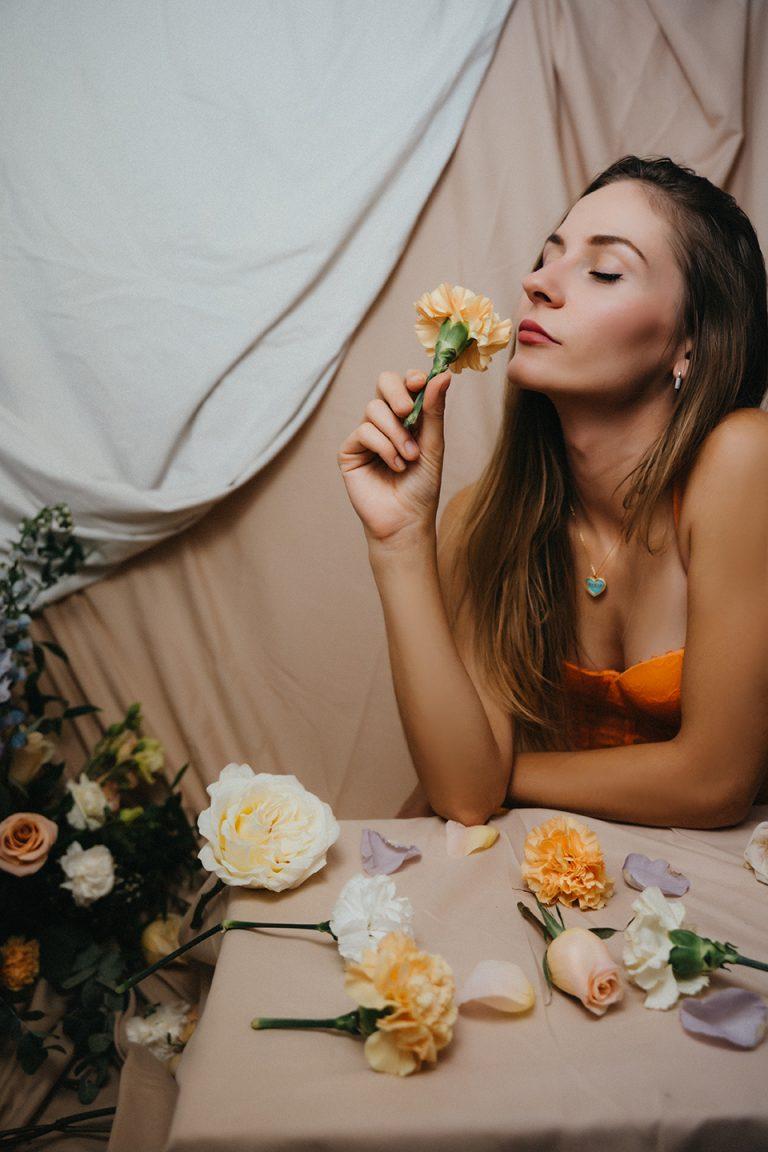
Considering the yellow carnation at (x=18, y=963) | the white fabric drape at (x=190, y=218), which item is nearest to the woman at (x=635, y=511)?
the white fabric drape at (x=190, y=218)

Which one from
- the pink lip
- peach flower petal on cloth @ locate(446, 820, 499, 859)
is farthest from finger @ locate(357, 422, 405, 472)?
peach flower petal on cloth @ locate(446, 820, 499, 859)

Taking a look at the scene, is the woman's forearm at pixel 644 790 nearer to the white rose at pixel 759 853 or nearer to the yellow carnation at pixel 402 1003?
the white rose at pixel 759 853

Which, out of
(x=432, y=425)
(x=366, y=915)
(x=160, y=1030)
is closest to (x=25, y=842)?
(x=160, y=1030)

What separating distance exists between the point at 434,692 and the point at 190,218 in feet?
3.01

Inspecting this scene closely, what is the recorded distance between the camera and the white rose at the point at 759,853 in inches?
38.4

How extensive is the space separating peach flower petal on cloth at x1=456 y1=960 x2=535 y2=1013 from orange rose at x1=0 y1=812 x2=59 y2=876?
2.52 feet

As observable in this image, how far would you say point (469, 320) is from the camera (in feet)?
3.18

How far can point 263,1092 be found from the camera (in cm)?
66

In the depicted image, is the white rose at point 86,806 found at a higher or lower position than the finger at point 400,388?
lower

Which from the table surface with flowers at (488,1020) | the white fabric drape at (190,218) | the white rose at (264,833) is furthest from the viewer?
the white fabric drape at (190,218)

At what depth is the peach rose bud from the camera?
74 centimetres

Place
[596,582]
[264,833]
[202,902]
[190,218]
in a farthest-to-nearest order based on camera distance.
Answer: [190,218]
[596,582]
[202,902]
[264,833]

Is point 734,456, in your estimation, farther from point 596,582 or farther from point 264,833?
Answer: point 264,833

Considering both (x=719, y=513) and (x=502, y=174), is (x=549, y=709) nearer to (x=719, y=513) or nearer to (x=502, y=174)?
(x=719, y=513)
